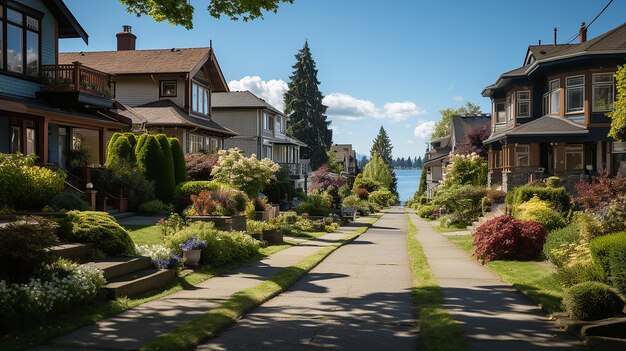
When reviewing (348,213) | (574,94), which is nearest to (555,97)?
(574,94)

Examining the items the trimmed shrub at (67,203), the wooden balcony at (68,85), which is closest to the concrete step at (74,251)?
the trimmed shrub at (67,203)

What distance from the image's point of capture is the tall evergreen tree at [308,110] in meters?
77.8

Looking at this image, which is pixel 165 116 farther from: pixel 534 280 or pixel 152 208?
pixel 534 280

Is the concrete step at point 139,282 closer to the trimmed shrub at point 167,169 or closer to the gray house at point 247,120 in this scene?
the trimmed shrub at point 167,169

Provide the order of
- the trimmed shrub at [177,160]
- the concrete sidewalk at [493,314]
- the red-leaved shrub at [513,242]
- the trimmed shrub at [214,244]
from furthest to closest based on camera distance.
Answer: the trimmed shrub at [177,160], the red-leaved shrub at [513,242], the trimmed shrub at [214,244], the concrete sidewalk at [493,314]

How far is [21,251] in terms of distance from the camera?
8.09 meters

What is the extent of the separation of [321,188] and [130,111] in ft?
57.3

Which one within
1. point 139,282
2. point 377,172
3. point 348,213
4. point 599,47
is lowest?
point 348,213

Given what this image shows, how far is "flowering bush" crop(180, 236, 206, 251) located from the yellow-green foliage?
10.0m

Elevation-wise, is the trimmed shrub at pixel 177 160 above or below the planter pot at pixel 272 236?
above

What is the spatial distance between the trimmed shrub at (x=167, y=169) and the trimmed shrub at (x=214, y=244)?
10896 mm

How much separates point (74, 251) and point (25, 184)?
21.1 feet

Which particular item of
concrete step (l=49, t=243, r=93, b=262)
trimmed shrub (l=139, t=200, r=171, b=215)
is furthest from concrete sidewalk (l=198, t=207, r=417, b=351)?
trimmed shrub (l=139, t=200, r=171, b=215)

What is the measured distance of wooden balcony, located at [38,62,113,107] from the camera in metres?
22.5
